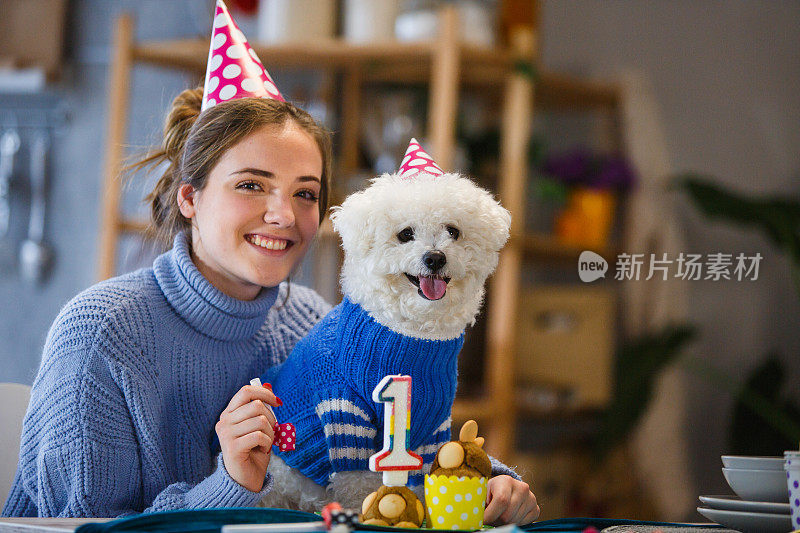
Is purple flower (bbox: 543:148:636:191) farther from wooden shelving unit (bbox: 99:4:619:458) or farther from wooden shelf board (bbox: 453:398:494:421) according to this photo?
wooden shelf board (bbox: 453:398:494:421)

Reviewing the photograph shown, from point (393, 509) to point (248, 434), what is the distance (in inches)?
6.7

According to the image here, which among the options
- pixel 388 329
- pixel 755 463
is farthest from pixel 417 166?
pixel 755 463

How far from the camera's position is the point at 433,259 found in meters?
0.86

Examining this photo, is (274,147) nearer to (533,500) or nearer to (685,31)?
(533,500)

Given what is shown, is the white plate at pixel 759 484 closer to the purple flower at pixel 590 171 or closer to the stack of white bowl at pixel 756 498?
the stack of white bowl at pixel 756 498

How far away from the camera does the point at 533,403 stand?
2281 mm

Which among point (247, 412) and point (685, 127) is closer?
point (247, 412)

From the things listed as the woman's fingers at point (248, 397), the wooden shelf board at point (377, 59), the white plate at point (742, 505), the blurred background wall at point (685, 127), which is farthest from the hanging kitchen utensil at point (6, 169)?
the white plate at point (742, 505)

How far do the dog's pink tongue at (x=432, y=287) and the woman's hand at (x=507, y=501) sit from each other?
0.20m

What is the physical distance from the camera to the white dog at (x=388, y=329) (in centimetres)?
87

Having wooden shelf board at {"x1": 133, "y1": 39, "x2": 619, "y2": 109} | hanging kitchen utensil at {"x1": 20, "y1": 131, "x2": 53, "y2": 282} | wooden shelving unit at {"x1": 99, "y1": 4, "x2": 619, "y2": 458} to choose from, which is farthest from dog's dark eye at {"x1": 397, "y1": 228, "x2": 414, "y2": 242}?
hanging kitchen utensil at {"x1": 20, "y1": 131, "x2": 53, "y2": 282}

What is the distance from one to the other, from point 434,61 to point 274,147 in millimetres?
1206

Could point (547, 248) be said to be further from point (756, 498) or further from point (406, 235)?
point (756, 498)

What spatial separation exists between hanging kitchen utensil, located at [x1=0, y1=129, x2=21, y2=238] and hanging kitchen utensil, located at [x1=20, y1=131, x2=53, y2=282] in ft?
0.20
